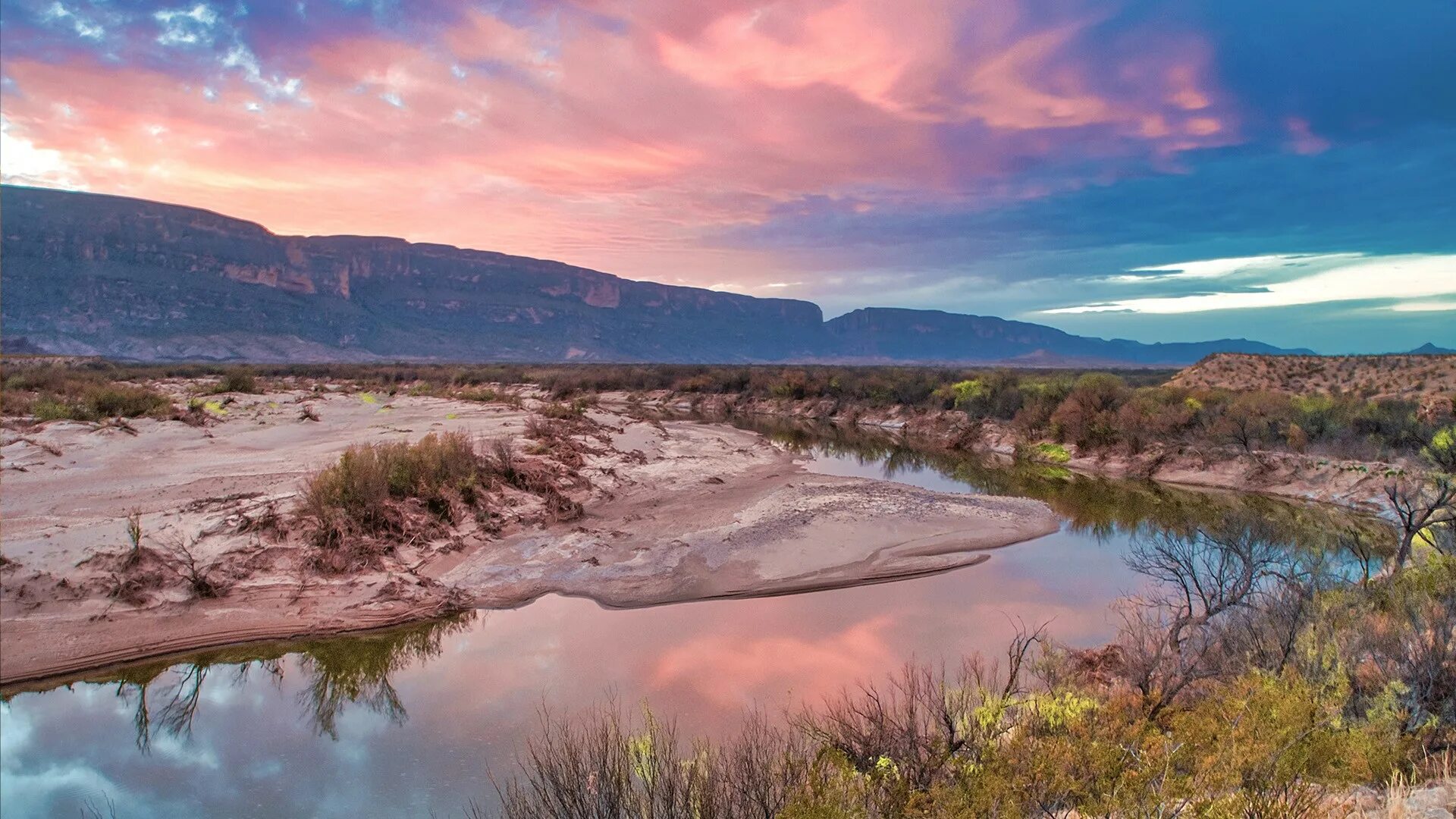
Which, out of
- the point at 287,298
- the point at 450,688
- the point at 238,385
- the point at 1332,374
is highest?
the point at 287,298

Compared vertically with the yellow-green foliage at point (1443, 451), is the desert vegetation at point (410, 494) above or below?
below

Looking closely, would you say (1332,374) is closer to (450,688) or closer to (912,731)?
(912,731)

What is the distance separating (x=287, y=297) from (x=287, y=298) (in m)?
1.05

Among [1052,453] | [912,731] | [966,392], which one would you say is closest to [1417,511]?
[912,731]

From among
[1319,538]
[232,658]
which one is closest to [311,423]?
[232,658]

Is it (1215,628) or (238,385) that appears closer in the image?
(1215,628)

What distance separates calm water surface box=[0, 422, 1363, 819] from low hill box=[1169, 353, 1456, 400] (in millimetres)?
33940

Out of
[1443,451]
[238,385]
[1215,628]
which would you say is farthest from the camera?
[238,385]

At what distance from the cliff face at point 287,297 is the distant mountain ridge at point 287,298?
11.3 inches

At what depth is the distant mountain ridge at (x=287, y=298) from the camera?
9969 cm

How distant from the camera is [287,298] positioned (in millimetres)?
125125

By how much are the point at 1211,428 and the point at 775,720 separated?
966 inches

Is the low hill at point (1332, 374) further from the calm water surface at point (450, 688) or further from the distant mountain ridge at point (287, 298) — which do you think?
the distant mountain ridge at point (287, 298)

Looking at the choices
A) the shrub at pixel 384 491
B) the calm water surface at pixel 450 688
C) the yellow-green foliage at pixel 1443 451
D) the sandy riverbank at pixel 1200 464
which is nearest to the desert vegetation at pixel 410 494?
the shrub at pixel 384 491
